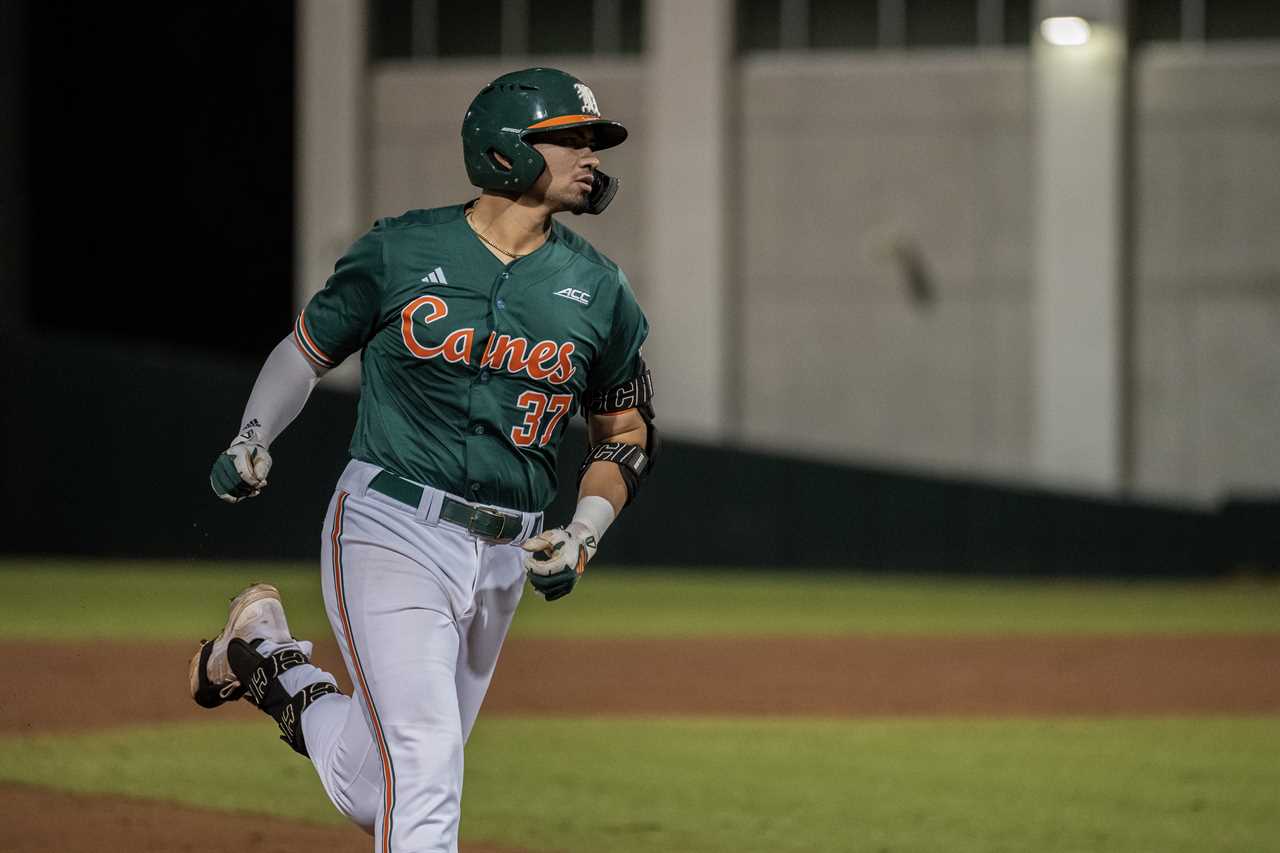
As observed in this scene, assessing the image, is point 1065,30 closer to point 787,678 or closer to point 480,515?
point 787,678

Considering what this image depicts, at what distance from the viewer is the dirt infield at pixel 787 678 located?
10680mm

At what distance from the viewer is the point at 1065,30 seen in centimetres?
2520


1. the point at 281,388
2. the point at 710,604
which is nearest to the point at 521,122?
the point at 281,388

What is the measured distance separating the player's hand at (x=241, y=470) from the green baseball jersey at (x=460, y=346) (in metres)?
0.27

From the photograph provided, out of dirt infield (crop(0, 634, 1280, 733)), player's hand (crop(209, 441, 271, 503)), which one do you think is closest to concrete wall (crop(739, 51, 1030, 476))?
dirt infield (crop(0, 634, 1280, 733))

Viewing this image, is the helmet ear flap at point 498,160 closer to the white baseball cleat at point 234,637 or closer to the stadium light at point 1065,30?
the white baseball cleat at point 234,637

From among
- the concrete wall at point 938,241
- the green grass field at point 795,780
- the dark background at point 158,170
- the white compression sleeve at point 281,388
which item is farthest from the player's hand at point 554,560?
the dark background at point 158,170

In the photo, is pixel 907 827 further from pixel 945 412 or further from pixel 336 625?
pixel 945 412

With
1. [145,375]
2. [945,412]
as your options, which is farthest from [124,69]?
[945,412]

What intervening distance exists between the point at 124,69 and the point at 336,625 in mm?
26894

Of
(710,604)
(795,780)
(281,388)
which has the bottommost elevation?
(710,604)

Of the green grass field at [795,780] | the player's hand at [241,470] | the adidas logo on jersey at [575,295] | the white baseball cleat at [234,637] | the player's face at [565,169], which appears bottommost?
the green grass field at [795,780]

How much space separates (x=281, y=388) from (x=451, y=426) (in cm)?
47

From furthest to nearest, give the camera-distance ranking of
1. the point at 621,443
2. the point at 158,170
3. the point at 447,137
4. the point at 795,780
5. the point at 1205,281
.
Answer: the point at 158,170 → the point at 447,137 → the point at 1205,281 → the point at 795,780 → the point at 621,443
